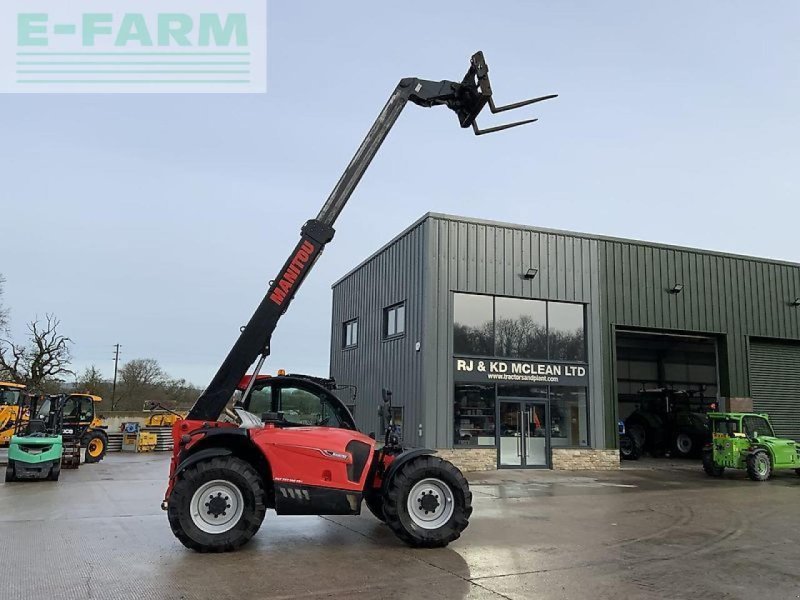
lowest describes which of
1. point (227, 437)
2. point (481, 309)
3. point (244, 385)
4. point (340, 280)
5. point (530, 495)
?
point (530, 495)

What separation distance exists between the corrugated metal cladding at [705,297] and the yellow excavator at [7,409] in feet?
66.9

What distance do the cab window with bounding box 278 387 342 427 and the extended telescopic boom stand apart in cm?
53

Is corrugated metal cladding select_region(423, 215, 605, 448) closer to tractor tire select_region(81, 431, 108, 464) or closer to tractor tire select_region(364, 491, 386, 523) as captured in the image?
tractor tire select_region(364, 491, 386, 523)

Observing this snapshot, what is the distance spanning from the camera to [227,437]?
7805 millimetres

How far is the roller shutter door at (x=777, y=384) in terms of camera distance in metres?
22.3

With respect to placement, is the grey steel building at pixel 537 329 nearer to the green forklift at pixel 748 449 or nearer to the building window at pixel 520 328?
the building window at pixel 520 328

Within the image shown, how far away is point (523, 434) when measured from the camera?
60.8 ft

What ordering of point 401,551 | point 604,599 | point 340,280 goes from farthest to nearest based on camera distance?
point 340,280, point 401,551, point 604,599

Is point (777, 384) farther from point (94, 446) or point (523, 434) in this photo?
point (94, 446)

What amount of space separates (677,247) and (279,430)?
1767cm

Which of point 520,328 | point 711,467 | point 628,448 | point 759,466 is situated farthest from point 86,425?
point 759,466

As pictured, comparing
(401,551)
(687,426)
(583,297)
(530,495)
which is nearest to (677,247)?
(583,297)

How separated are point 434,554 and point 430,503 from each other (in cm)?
64

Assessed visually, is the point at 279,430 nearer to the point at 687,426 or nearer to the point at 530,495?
the point at 530,495
